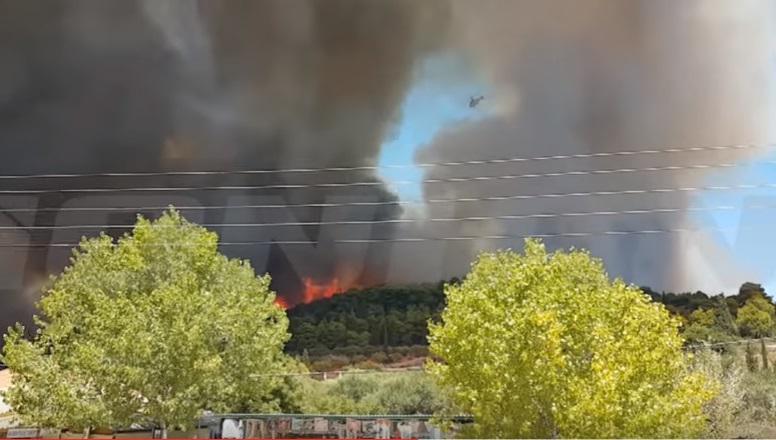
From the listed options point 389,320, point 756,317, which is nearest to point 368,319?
point 389,320

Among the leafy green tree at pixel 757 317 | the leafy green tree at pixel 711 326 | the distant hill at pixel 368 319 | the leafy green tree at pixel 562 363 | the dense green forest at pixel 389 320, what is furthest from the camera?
the leafy green tree at pixel 757 317

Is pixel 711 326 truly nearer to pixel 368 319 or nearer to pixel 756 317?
pixel 756 317

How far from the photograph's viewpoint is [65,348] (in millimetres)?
21453

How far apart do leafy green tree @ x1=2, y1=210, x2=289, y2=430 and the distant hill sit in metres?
22.6

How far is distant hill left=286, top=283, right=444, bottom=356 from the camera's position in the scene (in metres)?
48.2

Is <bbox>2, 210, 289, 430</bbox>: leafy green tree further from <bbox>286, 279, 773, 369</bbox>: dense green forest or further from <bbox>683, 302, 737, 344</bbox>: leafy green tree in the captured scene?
<bbox>683, 302, 737, 344</bbox>: leafy green tree

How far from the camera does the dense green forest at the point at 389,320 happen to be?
157 ft

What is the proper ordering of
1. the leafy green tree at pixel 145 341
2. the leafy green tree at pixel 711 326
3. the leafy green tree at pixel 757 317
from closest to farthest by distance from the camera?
the leafy green tree at pixel 145 341, the leafy green tree at pixel 711 326, the leafy green tree at pixel 757 317

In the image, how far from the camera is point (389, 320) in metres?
50.7

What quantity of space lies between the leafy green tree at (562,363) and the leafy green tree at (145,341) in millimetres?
7263

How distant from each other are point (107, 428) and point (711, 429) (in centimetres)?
2047

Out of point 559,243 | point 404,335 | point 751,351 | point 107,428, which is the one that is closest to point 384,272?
point 404,335

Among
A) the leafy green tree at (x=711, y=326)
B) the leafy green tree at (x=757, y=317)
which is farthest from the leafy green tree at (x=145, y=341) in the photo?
the leafy green tree at (x=757, y=317)

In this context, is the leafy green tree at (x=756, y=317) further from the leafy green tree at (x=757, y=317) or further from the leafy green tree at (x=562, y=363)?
the leafy green tree at (x=562, y=363)
